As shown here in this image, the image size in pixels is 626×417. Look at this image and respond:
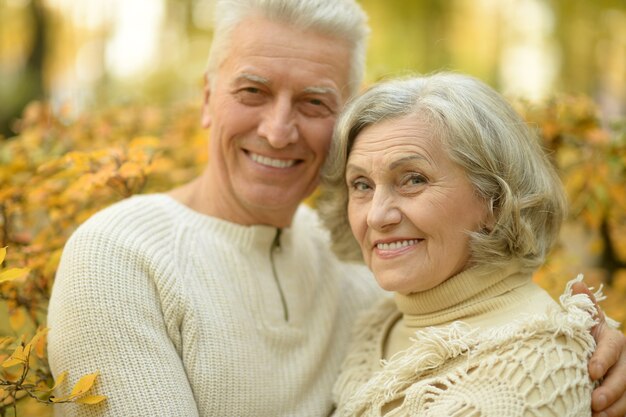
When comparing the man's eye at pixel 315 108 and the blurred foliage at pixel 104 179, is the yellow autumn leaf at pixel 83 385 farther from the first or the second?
the man's eye at pixel 315 108

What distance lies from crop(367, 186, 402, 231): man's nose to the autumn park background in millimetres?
633

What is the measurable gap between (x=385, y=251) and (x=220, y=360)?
2.12ft

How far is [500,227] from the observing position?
2123mm

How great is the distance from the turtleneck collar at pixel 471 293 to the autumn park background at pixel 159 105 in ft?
2.52

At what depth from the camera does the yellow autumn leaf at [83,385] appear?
1904mm

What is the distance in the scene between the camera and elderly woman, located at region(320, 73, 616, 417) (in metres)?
1.93

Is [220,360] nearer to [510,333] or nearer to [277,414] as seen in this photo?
[277,414]

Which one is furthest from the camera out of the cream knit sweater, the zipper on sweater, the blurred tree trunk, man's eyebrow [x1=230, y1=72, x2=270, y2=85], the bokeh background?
the bokeh background

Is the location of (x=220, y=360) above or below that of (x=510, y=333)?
below

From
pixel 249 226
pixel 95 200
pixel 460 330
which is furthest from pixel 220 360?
pixel 95 200

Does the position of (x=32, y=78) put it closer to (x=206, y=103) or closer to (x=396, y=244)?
(x=206, y=103)

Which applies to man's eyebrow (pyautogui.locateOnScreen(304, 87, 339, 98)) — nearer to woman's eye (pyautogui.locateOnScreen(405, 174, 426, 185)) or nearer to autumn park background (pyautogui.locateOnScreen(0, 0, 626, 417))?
autumn park background (pyautogui.locateOnScreen(0, 0, 626, 417))

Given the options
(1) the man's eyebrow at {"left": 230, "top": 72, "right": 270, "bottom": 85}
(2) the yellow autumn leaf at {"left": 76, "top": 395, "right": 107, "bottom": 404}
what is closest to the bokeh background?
(1) the man's eyebrow at {"left": 230, "top": 72, "right": 270, "bottom": 85}

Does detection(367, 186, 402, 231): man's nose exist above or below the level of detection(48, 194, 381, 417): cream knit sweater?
above
